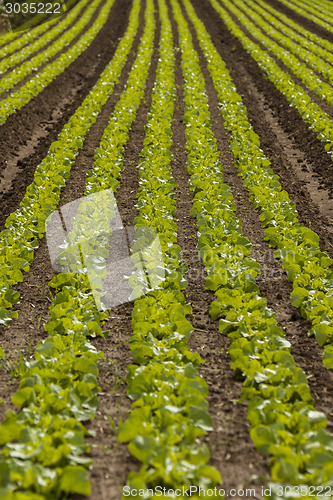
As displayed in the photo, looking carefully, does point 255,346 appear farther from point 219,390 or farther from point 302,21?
point 302,21

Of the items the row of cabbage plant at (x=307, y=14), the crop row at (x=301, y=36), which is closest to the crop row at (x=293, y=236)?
the crop row at (x=301, y=36)

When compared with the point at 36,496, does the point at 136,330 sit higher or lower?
lower

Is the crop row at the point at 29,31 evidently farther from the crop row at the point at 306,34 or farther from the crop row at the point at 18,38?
the crop row at the point at 306,34

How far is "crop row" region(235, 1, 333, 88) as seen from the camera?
48.3 feet

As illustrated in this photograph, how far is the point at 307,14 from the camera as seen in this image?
2912cm

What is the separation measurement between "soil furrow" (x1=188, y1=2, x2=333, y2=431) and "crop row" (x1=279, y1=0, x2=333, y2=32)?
18918mm

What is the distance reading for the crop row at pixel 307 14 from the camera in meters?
25.5

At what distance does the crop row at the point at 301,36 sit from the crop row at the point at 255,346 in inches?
453

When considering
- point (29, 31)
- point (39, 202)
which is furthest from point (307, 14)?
point (39, 202)

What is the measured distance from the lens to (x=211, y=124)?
39.2ft

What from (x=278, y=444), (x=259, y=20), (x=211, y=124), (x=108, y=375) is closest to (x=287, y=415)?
(x=278, y=444)

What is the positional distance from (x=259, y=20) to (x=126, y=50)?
1126 cm

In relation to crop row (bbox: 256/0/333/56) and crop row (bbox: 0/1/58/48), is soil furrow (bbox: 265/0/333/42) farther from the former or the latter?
crop row (bbox: 0/1/58/48)

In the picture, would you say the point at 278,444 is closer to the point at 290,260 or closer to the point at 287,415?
the point at 287,415
